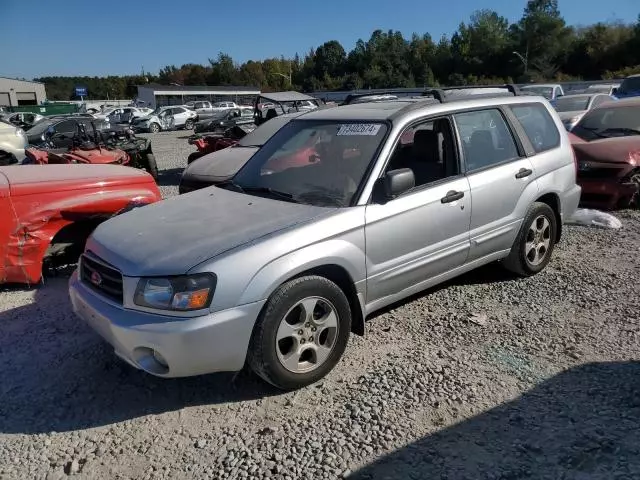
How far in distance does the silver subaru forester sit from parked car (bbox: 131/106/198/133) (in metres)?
31.6

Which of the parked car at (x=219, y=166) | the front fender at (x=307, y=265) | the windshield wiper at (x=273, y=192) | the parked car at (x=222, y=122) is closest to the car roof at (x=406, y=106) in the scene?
the windshield wiper at (x=273, y=192)

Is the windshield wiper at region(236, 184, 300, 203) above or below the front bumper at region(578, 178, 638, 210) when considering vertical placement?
above

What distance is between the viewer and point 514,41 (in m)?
86.3

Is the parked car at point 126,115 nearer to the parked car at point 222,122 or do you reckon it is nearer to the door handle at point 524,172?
the parked car at point 222,122

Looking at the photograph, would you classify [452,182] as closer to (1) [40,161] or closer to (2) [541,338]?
(2) [541,338]

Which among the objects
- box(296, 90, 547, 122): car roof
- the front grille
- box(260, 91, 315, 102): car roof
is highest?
box(260, 91, 315, 102): car roof

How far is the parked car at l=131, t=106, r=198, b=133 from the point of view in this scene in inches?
1322

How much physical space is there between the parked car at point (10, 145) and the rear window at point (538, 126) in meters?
12.4

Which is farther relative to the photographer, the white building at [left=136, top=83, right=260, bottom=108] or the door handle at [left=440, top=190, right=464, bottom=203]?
the white building at [left=136, top=83, right=260, bottom=108]

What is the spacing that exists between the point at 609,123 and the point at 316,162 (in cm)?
690

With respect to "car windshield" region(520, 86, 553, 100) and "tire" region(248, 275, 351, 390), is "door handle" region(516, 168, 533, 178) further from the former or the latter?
"car windshield" region(520, 86, 553, 100)

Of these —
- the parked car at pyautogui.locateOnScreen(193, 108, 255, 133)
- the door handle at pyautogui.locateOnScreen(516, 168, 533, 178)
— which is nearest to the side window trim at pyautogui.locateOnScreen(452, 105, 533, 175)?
the door handle at pyautogui.locateOnScreen(516, 168, 533, 178)

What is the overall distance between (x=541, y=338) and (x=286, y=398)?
197 centimetres

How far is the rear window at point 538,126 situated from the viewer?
15.7 feet
